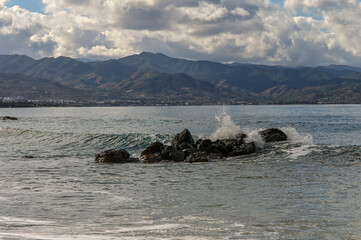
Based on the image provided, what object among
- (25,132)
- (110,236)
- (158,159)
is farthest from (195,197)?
(25,132)

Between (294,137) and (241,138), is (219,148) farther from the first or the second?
(294,137)

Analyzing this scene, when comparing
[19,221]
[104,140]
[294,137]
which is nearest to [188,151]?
[294,137]

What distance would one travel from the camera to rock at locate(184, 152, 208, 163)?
99.2ft

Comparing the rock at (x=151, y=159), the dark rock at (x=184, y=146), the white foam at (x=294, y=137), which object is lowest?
the rock at (x=151, y=159)

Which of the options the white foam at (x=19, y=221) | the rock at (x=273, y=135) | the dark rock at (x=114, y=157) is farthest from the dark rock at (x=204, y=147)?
the white foam at (x=19, y=221)

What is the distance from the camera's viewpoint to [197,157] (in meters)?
30.4

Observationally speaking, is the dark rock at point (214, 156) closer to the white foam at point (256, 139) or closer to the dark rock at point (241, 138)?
the dark rock at point (241, 138)

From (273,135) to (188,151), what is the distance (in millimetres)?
11326

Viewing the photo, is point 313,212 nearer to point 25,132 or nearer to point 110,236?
point 110,236

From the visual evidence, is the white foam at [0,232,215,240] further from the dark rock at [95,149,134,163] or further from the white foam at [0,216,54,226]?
the dark rock at [95,149,134,163]

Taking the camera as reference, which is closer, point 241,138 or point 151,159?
point 151,159

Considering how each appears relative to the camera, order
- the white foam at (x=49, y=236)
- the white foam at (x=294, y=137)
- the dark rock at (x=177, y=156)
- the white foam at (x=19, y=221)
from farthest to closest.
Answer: the white foam at (x=294, y=137) < the dark rock at (x=177, y=156) < the white foam at (x=19, y=221) < the white foam at (x=49, y=236)

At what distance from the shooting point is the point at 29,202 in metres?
16.1

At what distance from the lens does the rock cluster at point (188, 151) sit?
30.6 m
